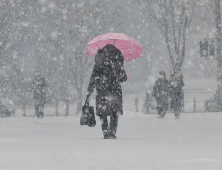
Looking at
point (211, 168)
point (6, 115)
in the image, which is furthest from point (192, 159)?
point (6, 115)

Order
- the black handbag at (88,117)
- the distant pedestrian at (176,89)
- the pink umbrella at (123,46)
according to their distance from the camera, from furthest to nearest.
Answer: the distant pedestrian at (176,89), the pink umbrella at (123,46), the black handbag at (88,117)

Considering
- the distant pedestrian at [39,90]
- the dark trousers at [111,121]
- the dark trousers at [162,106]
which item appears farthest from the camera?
the distant pedestrian at [39,90]

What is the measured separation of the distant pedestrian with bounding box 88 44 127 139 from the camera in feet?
31.9

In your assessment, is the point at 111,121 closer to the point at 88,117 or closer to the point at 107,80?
the point at 88,117

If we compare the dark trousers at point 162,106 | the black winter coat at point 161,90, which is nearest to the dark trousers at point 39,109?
the dark trousers at point 162,106

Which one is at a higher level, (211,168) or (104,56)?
(104,56)

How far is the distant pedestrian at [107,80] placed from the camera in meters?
9.72

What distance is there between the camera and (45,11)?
101 ft

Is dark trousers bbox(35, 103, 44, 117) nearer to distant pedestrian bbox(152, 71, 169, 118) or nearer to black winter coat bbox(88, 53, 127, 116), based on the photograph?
distant pedestrian bbox(152, 71, 169, 118)

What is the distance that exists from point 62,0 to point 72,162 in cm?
2329

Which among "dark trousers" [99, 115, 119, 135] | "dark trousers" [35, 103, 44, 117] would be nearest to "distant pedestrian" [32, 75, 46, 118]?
"dark trousers" [35, 103, 44, 117]

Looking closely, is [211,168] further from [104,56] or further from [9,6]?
[9,6]

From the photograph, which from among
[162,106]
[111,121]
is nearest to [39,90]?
[162,106]

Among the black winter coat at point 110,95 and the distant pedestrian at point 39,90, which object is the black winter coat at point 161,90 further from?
the black winter coat at point 110,95
